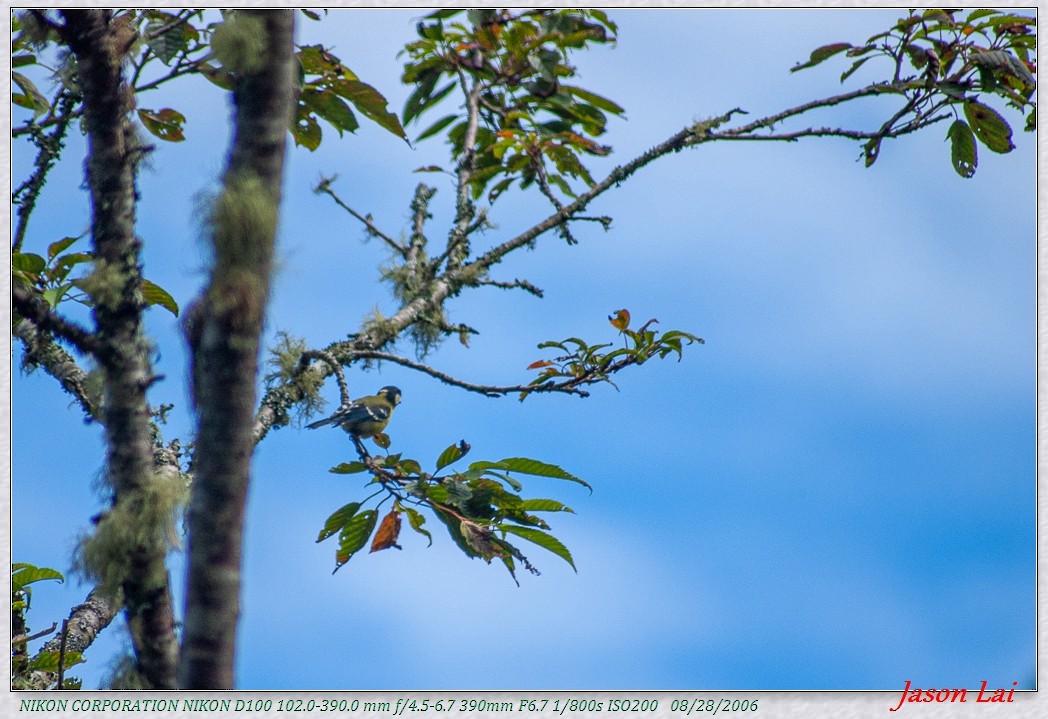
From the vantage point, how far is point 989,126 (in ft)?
10.6

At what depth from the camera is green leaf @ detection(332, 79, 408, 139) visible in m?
3.01

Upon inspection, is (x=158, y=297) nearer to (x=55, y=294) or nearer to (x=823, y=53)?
(x=55, y=294)

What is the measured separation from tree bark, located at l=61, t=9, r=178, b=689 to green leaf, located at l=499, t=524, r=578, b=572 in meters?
0.98

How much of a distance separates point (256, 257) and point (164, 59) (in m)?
1.08

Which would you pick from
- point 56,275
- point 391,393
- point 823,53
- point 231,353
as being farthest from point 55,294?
point 823,53

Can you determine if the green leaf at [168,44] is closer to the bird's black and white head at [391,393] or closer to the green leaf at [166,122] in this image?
the green leaf at [166,122]

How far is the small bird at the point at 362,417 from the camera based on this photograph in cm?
273

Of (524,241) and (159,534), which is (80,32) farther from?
(524,241)

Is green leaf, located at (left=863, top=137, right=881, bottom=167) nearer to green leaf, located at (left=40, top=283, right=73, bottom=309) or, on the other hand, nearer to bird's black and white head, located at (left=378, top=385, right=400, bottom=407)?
bird's black and white head, located at (left=378, top=385, right=400, bottom=407)

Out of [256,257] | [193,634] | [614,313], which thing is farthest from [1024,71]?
[193,634]

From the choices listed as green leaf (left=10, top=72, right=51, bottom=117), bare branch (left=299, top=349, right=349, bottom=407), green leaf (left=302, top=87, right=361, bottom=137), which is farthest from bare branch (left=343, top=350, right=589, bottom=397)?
green leaf (left=10, top=72, right=51, bottom=117)

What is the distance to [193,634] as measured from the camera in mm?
1784

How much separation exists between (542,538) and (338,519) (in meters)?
0.63

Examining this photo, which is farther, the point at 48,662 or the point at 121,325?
the point at 48,662
